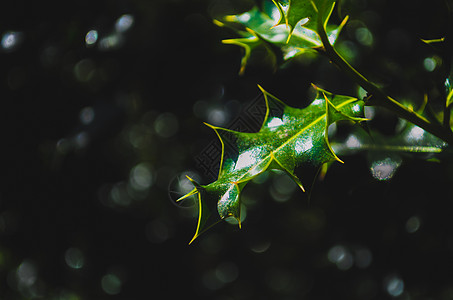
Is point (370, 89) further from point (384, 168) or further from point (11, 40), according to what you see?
point (11, 40)

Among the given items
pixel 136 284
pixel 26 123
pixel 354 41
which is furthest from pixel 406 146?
pixel 136 284

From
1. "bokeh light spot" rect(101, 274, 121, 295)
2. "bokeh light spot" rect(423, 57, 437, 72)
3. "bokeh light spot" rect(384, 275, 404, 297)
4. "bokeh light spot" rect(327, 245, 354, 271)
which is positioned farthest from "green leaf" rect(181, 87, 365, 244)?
"bokeh light spot" rect(101, 274, 121, 295)

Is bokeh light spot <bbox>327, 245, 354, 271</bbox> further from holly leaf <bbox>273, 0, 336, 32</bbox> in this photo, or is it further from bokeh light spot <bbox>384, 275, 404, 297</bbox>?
holly leaf <bbox>273, 0, 336, 32</bbox>

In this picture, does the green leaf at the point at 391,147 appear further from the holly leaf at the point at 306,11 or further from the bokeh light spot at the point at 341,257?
the bokeh light spot at the point at 341,257

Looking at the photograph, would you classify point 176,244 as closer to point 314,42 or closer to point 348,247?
point 348,247

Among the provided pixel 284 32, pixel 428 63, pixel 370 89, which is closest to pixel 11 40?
pixel 284 32

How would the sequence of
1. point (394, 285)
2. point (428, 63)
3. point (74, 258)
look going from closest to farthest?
1. point (428, 63)
2. point (394, 285)
3. point (74, 258)

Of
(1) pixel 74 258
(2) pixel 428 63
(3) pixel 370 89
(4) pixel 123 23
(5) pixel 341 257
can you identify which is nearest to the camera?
(3) pixel 370 89
